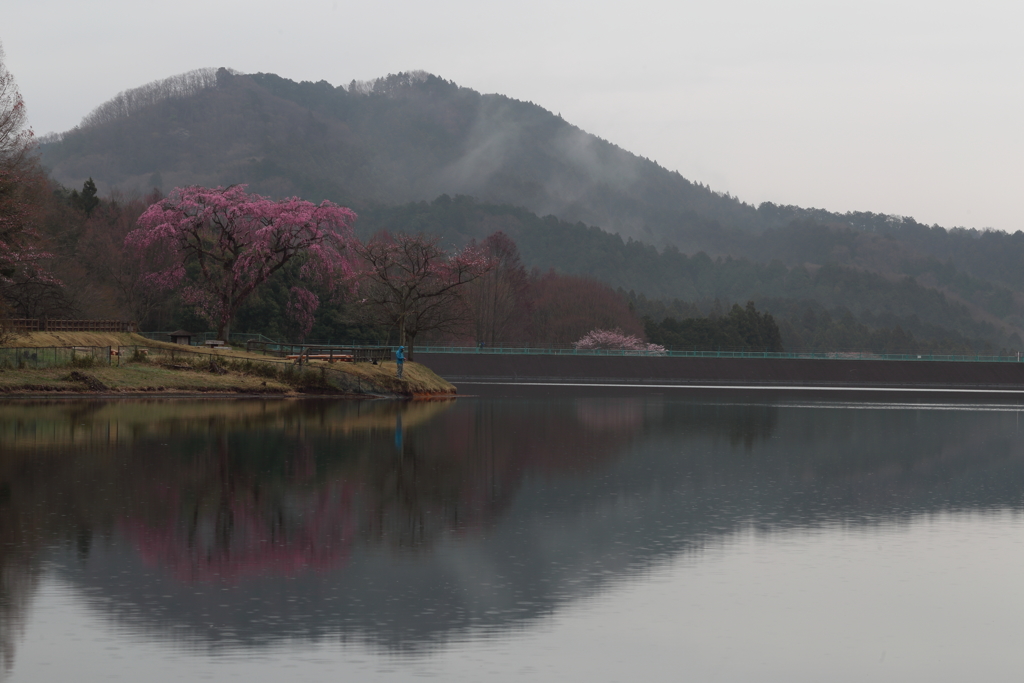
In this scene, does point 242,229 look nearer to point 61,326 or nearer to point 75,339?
point 61,326

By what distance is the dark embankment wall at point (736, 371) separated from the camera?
83.5 metres

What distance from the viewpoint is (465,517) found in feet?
47.9

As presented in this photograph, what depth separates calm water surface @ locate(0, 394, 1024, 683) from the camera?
820 centimetres

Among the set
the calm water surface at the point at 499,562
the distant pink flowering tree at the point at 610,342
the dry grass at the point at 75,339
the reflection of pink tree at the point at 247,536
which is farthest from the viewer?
the distant pink flowering tree at the point at 610,342

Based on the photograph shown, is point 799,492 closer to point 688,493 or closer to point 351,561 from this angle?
point 688,493

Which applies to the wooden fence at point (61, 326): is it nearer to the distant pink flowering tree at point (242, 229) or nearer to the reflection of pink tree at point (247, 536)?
the distant pink flowering tree at point (242, 229)

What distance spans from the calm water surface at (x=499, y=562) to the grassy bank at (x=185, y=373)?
1888cm

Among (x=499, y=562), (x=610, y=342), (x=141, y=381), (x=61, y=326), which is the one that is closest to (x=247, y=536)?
(x=499, y=562)

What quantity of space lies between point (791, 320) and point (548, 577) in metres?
193

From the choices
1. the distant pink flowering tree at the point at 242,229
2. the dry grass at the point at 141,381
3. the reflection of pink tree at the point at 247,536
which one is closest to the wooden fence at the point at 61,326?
the dry grass at the point at 141,381

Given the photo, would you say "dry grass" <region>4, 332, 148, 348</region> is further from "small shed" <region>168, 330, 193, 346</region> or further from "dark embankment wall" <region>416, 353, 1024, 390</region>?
"dark embankment wall" <region>416, 353, 1024, 390</region>

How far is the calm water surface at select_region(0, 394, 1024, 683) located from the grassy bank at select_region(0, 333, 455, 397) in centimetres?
1888

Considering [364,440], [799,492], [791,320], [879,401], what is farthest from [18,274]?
[791,320]

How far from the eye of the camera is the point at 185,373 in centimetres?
4616
